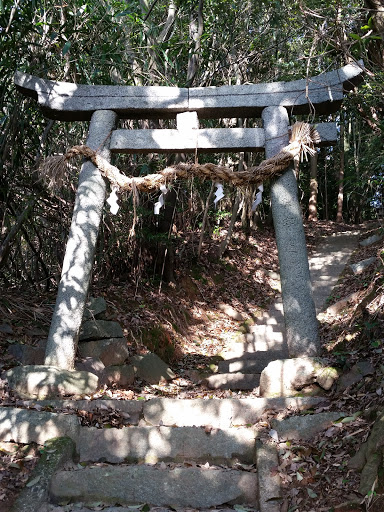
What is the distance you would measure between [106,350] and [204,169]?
7.62 ft

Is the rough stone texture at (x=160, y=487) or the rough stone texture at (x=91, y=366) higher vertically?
the rough stone texture at (x=91, y=366)

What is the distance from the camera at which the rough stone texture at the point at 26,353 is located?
459cm

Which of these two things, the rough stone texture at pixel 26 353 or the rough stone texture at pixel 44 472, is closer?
the rough stone texture at pixel 44 472

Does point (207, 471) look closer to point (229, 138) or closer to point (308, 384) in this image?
point (308, 384)

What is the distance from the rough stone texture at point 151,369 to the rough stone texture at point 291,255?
6.37 ft

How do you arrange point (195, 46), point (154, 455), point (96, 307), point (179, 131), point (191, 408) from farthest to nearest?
point (195, 46) < point (96, 307) < point (179, 131) < point (191, 408) < point (154, 455)

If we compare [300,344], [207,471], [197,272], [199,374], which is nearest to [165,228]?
[197,272]

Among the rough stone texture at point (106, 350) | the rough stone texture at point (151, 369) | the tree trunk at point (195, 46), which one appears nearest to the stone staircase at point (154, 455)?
the rough stone texture at point (106, 350)

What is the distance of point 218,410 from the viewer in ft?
12.3

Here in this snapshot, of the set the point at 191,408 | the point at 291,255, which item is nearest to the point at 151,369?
the point at 191,408

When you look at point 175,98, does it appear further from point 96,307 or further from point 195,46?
point 96,307

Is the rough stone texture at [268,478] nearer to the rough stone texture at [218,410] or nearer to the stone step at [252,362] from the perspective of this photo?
the rough stone texture at [218,410]

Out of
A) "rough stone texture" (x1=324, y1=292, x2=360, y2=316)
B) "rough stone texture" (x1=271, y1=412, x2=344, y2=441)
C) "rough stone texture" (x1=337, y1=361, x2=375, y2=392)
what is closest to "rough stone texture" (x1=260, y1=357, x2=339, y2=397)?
"rough stone texture" (x1=337, y1=361, x2=375, y2=392)

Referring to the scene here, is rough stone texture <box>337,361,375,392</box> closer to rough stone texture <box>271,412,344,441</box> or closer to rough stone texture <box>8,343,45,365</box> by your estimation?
rough stone texture <box>271,412,344,441</box>
